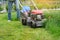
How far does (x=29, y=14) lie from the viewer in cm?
888

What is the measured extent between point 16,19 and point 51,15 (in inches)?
103

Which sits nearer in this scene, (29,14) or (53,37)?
(53,37)

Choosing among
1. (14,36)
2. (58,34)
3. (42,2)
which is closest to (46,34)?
(58,34)

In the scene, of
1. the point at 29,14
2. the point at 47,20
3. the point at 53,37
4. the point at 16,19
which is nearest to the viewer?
the point at 53,37

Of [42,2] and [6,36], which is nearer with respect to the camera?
[6,36]

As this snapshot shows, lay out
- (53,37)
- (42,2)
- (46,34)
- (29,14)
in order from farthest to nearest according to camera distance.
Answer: (42,2) < (29,14) < (46,34) < (53,37)

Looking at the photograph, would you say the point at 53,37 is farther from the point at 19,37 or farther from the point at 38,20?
the point at 38,20

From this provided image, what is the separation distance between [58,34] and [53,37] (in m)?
0.24

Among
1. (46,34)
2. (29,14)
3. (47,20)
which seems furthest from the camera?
(29,14)

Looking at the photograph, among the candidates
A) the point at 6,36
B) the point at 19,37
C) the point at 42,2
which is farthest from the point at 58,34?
the point at 42,2

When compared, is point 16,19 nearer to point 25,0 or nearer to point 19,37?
point 19,37

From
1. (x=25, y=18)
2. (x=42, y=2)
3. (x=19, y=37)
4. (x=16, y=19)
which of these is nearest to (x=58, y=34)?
(x=19, y=37)

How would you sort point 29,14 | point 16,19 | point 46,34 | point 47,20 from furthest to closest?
point 16,19 < point 29,14 < point 47,20 < point 46,34

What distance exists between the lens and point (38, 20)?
820 centimetres
